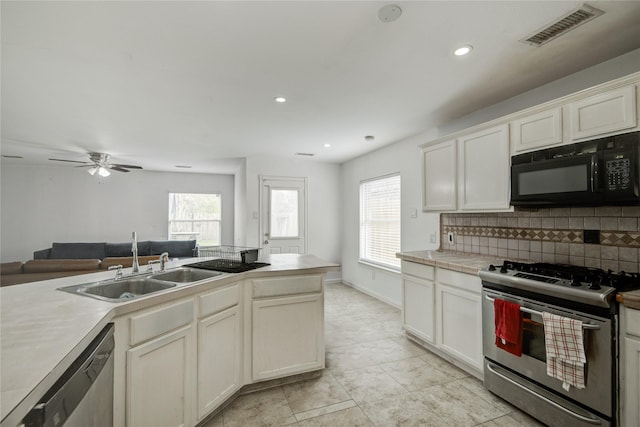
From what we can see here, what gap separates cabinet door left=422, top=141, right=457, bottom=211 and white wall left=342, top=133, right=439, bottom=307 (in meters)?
0.54

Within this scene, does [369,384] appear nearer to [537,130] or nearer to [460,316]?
[460,316]

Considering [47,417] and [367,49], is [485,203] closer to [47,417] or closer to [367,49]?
[367,49]

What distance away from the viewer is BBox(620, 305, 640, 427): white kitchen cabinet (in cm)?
151

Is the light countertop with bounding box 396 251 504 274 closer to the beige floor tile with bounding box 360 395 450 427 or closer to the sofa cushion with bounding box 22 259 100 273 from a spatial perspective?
the beige floor tile with bounding box 360 395 450 427

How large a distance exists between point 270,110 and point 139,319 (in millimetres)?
2381

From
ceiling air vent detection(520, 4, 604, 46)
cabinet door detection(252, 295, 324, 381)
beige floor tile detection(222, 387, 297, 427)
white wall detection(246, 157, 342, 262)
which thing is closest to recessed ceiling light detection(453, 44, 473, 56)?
ceiling air vent detection(520, 4, 604, 46)

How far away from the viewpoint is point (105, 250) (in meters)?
5.95

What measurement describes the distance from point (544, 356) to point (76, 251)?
7.51m

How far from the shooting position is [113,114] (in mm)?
3178

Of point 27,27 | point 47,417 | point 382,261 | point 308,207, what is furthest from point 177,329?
point 308,207

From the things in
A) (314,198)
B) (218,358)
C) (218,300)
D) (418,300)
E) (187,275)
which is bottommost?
(218,358)

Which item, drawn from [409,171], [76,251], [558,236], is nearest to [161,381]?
[558,236]

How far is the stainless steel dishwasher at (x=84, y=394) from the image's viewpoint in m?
0.75

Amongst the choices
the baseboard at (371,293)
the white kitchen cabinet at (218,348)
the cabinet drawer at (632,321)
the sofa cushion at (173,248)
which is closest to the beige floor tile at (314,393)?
the white kitchen cabinet at (218,348)
